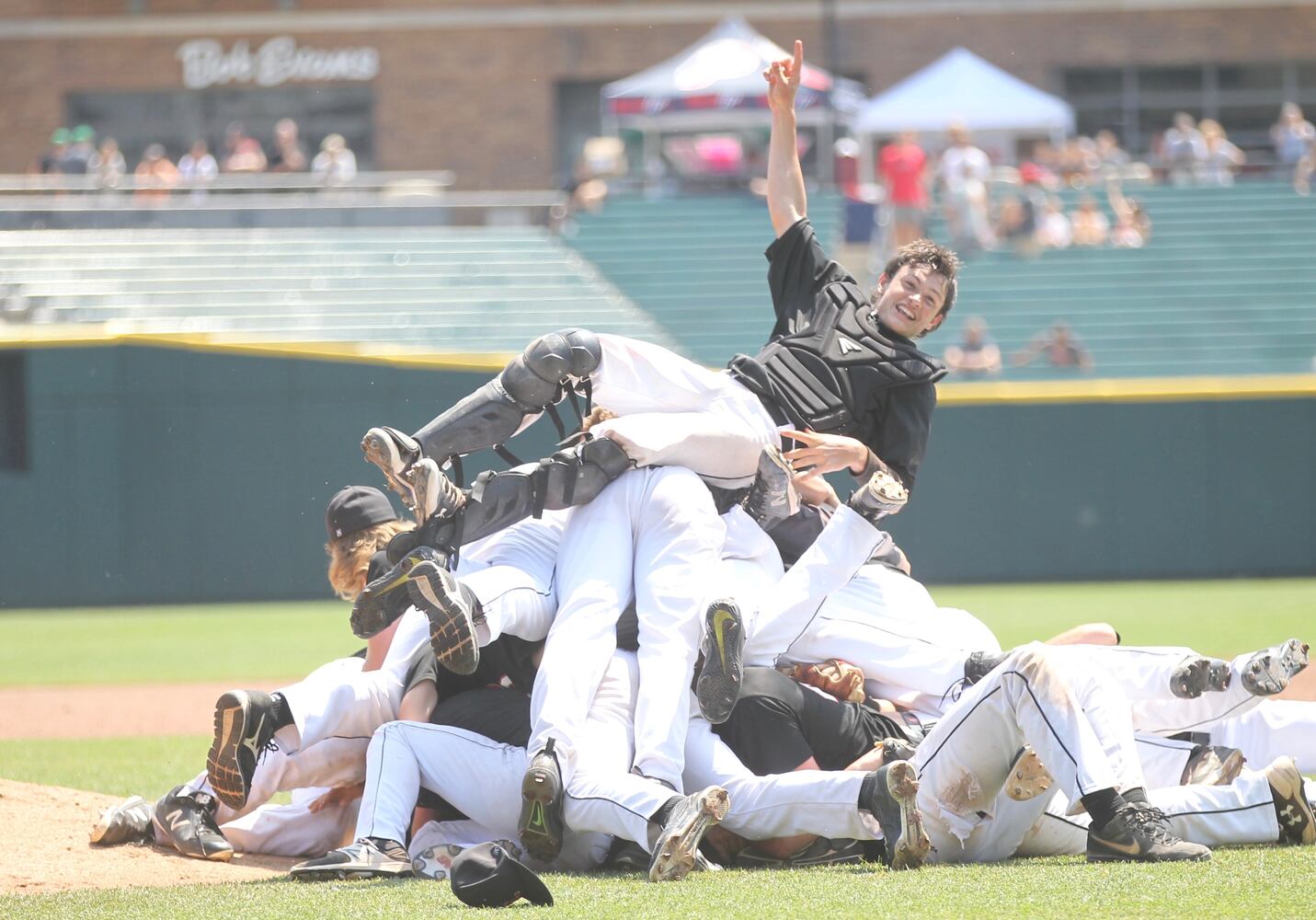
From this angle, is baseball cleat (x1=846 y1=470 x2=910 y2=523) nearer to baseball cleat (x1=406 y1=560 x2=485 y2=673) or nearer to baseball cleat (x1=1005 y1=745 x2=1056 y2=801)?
baseball cleat (x1=1005 y1=745 x2=1056 y2=801)

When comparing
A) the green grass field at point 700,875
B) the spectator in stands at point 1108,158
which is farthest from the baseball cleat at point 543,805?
the spectator in stands at point 1108,158

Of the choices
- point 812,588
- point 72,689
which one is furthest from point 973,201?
point 812,588

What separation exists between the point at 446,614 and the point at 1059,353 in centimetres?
1433

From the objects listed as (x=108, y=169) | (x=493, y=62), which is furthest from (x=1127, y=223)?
(x=108, y=169)

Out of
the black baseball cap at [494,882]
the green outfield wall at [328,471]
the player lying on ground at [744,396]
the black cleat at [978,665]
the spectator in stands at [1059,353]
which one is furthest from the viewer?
the spectator in stands at [1059,353]

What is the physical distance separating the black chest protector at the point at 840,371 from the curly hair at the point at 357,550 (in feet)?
4.92

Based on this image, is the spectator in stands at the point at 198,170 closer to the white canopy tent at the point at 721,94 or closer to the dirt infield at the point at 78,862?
the white canopy tent at the point at 721,94

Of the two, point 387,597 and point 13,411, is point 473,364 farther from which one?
point 387,597

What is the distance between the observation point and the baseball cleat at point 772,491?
18.2 feet

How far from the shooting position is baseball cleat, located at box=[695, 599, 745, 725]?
467cm

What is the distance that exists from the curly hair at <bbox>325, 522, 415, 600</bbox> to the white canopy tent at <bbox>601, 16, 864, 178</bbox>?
58.6ft

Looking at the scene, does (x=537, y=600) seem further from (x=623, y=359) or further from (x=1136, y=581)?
(x=1136, y=581)

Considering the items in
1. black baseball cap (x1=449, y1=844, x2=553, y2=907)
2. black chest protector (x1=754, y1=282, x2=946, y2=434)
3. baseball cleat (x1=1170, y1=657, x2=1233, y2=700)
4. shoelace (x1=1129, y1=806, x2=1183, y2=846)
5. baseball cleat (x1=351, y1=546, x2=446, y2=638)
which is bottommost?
black baseball cap (x1=449, y1=844, x2=553, y2=907)

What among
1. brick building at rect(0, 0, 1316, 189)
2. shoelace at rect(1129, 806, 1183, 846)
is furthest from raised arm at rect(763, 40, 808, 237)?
brick building at rect(0, 0, 1316, 189)
